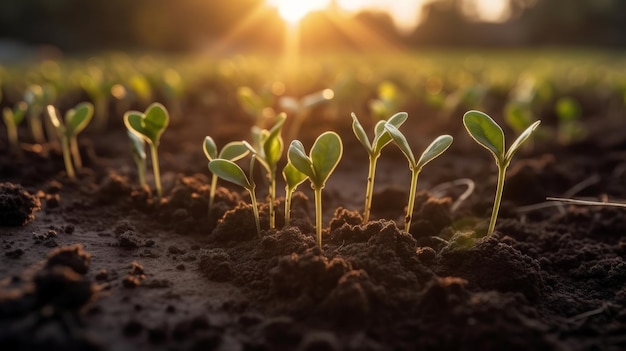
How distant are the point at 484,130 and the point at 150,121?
62.3 inches

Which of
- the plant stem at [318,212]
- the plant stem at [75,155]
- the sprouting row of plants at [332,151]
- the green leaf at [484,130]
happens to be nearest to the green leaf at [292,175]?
the sprouting row of plants at [332,151]

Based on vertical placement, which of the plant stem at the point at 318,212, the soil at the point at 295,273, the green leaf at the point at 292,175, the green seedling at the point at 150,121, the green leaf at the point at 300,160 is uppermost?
the green seedling at the point at 150,121

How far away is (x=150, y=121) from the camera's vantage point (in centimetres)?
274

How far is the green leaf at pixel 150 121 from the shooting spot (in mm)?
2709

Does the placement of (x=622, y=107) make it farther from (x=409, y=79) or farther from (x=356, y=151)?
(x=356, y=151)

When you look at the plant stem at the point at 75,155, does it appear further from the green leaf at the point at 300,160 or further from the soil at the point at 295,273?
the green leaf at the point at 300,160

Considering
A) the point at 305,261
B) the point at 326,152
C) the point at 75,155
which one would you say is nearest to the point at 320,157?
the point at 326,152

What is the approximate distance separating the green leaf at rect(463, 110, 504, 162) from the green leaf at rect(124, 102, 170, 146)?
144 centimetres

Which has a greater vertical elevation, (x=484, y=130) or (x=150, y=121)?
(x=150, y=121)

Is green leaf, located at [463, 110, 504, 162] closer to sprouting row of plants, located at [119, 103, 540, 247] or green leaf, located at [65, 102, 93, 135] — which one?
sprouting row of plants, located at [119, 103, 540, 247]

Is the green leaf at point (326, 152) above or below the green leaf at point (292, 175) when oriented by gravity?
above

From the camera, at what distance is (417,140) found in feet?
17.3

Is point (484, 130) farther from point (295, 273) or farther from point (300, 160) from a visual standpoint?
point (295, 273)

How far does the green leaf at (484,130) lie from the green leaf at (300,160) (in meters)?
0.65
